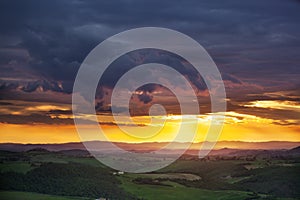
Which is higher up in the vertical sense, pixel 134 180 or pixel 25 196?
pixel 134 180

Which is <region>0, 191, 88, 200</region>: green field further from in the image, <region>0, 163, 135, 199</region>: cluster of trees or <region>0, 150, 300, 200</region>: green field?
<region>0, 163, 135, 199</region>: cluster of trees

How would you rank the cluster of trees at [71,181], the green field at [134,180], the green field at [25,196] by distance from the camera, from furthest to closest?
the cluster of trees at [71,181] < the green field at [134,180] < the green field at [25,196]

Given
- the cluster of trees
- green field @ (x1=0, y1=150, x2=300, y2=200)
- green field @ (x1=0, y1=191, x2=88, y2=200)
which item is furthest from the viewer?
the cluster of trees

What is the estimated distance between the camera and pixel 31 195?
8.80 metres

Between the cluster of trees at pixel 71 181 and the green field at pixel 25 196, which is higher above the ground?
the cluster of trees at pixel 71 181

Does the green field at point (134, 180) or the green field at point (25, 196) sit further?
the green field at point (134, 180)

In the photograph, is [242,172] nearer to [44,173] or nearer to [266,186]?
[266,186]

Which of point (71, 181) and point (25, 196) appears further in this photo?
point (71, 181)

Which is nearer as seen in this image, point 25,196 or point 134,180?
point 25,196

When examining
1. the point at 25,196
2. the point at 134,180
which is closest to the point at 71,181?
the point at 134,180

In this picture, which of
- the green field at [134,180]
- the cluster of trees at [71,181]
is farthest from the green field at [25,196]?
the cluster of trees at [71,181]

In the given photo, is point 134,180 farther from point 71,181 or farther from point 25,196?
point 25,196

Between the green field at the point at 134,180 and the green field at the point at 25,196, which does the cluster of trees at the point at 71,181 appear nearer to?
the green field at the point at 134,180

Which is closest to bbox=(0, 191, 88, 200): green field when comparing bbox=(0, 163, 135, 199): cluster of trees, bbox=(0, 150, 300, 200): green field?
bbox=(0, 150, 300, 200): green field
